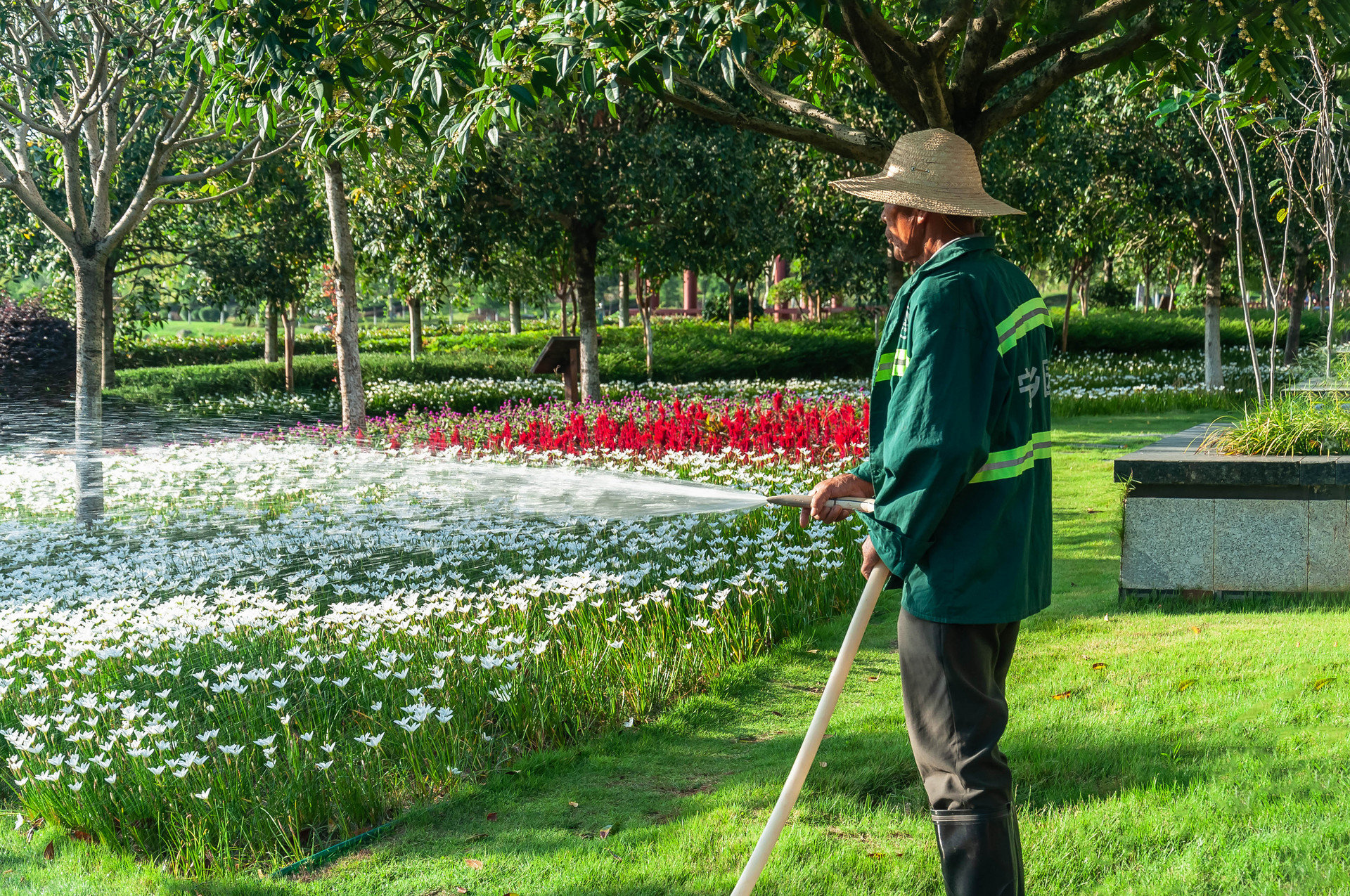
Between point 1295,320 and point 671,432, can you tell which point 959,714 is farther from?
point 1295,320

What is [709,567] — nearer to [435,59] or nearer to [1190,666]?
[1190,666]

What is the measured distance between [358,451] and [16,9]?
4.70 meters

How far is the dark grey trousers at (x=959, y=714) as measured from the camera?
2.25 m

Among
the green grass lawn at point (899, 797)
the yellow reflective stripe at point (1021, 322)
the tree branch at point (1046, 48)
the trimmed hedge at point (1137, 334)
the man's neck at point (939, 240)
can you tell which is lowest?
the green grass lawn at point (899, 797)

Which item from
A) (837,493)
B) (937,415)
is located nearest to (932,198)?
(937,415)

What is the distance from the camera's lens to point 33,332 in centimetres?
1814

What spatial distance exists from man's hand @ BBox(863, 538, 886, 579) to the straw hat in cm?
81

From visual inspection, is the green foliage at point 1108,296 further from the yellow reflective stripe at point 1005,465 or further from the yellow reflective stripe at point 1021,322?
the yellow reflective stripe at point 1005,465

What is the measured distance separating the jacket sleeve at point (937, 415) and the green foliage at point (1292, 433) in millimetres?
4143

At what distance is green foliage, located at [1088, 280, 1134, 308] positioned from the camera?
42.5m

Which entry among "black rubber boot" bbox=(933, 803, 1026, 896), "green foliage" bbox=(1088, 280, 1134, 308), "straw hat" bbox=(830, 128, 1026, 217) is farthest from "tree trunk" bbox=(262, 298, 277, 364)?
"green foliage" bbox=(1088, 280, 1134, 308)

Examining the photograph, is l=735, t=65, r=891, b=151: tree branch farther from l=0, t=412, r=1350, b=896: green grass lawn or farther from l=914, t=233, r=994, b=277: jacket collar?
l=914, t=233, r=994, b=277: jacket collar

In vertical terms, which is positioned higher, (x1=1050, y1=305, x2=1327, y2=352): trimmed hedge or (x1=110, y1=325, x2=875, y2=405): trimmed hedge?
(x1=1050, y1=305, x2=1327, y2=352): trimmed hedge

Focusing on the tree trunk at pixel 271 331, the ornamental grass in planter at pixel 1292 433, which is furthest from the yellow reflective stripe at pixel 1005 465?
the tree trunk at pixel 271 331
